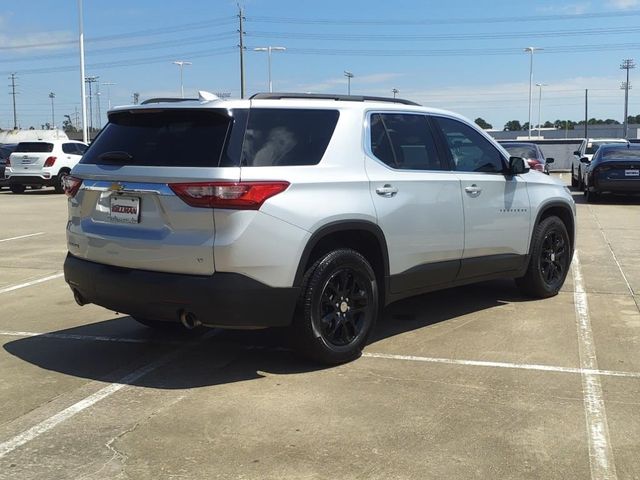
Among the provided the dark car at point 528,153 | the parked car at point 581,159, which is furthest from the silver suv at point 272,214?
the parked car at point 581,159

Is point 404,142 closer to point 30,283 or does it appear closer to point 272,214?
point 272,214

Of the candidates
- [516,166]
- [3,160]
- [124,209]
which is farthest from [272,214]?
[3,160]

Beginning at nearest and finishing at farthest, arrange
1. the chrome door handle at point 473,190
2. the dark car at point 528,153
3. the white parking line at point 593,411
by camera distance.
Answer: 1. the white parking line at point 593,411
2. the chrome door handle at point 473,190
3. the dark car at point 528,153

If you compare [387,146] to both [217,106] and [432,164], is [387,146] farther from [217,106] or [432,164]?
[217,106]

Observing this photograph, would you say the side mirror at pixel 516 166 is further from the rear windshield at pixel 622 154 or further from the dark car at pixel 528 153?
the rear windshield at pixel 622 154

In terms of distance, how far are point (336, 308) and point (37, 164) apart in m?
20.4

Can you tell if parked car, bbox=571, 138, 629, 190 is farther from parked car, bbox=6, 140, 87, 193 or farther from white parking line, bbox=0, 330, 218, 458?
white parking line, bbox=0, 330, 218, 458

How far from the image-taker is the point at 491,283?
7934 mm

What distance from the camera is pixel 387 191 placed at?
5.04m

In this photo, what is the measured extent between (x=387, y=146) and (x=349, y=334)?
1.44 m

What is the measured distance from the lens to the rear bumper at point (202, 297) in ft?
13.9

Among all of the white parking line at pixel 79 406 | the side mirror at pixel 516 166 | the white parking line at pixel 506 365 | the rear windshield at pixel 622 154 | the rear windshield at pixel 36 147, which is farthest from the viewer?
the rear windshield at pixel 36 147

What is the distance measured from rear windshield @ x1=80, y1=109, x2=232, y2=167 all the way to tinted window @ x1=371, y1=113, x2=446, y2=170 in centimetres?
126

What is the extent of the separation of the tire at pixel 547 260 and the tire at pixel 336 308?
7.79 ft
